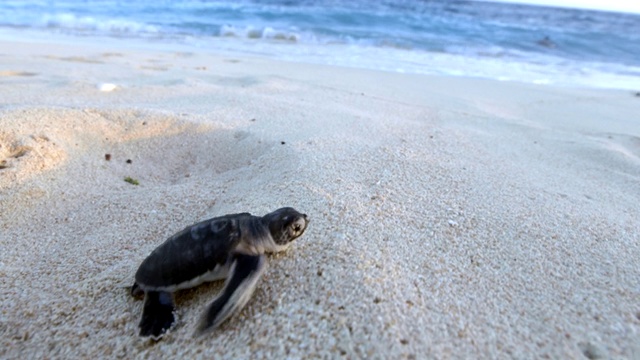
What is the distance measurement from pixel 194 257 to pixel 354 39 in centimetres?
984

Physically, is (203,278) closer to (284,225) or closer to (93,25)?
(284,225)

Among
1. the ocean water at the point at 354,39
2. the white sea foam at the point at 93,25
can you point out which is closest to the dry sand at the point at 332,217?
the ocean water at the point at 354,39

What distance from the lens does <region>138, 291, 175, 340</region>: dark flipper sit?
50.2 inches

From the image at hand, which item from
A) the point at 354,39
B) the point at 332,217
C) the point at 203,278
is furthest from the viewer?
the point at 354,39

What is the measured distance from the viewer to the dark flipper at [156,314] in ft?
4.18

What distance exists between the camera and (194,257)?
132 cm

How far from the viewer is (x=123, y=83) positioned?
4441mm

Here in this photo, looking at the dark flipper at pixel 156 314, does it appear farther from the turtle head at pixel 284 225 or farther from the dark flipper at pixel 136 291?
the turtle head at pixel 284 225

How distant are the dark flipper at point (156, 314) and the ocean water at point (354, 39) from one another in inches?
246

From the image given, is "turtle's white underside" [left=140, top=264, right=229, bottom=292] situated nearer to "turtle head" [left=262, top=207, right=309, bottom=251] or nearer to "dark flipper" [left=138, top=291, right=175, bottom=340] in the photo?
"dark flipper" [left=138, top=291, right=175, bottom=340]

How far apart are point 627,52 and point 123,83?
1283 cm

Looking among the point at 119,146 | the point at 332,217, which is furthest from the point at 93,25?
the point at 332,217

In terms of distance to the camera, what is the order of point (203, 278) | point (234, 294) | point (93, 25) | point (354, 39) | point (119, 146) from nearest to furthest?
point (234, 294), point (203, 278), point (119, 146), point (93, 25), point (354, 39)

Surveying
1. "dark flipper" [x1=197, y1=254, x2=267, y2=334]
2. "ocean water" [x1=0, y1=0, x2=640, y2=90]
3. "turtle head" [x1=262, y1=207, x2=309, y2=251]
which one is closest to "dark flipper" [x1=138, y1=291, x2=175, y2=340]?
"dark flipper" [x1=197, y1=254, x2=267, y2=334]
